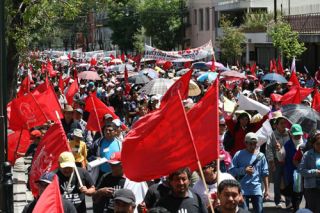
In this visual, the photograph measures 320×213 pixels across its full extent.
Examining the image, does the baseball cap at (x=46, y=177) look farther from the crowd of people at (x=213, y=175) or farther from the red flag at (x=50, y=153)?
the red flag at (x=50, y=153)

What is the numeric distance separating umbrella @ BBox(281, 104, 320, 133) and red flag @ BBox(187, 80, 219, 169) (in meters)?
4.18

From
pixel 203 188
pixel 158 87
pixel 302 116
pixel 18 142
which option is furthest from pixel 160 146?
pixel 158 87

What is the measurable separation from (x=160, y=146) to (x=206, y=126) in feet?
2.28

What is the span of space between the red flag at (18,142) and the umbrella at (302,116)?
3.93m

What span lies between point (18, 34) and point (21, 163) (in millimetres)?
2758

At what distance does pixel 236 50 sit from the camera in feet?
174

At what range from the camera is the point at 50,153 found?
892 cm

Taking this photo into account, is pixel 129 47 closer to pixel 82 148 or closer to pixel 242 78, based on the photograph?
pixel 242 78

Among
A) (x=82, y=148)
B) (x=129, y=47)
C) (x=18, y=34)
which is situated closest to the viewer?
(x=82, y=148)

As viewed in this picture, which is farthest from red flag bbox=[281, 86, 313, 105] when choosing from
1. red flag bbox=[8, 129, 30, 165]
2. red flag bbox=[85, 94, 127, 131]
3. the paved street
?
red flag bbox=[8, 129, 30, 165]

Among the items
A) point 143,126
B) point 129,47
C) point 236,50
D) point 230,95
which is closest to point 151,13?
point 129,47

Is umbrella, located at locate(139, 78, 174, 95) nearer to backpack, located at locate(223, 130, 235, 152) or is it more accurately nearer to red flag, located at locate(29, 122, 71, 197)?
backpack, located at locate(223, 130, 235, 152)

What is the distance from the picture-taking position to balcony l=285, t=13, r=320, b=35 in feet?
147

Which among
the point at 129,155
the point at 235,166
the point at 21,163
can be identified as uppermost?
the point at 129,155
